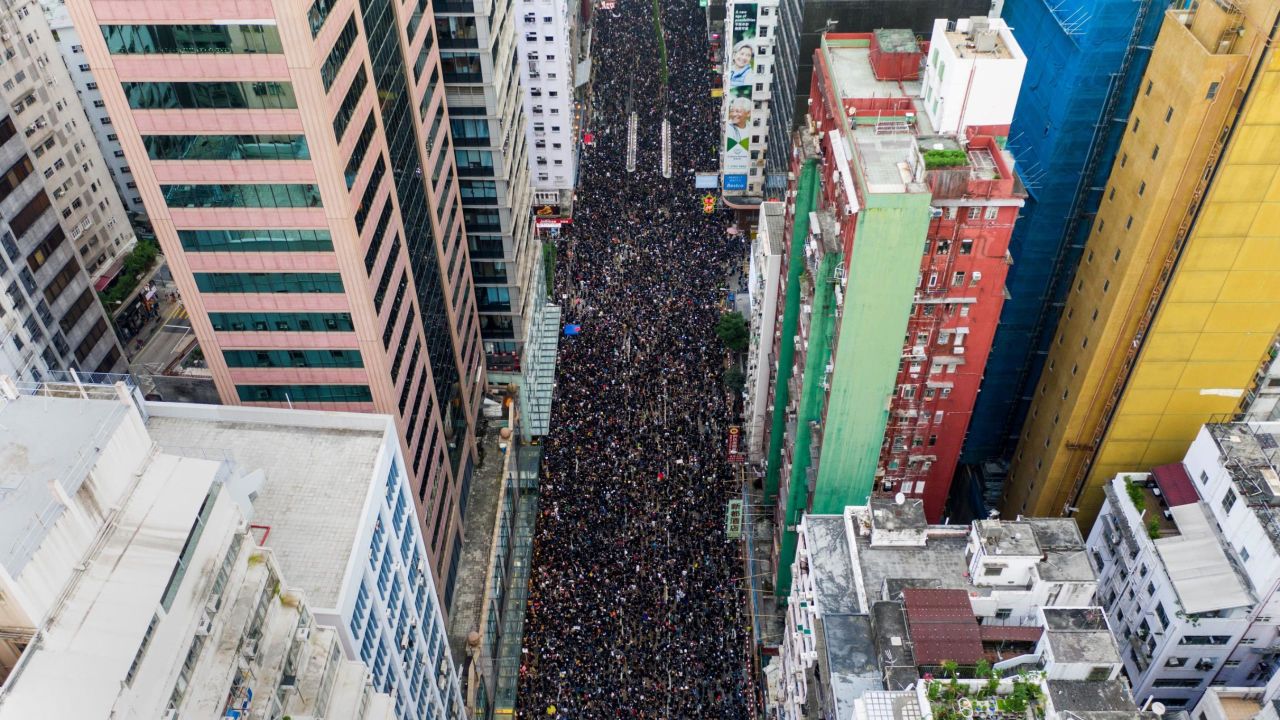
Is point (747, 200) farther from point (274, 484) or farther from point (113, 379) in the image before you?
point (274, 484)

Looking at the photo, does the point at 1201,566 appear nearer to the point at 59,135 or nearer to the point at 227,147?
the point at 227,147

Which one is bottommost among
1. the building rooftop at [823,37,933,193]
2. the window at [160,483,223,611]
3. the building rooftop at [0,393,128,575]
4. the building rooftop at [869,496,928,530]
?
the window at [160,483,223,611]

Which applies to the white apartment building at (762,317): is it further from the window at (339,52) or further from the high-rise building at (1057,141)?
the window at (339,52)

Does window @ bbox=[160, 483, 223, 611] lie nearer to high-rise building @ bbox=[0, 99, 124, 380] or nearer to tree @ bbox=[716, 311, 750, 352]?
high-rise building @ bbox=[0, 99, 124, 380]

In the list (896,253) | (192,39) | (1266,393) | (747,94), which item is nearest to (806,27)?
(747,94)

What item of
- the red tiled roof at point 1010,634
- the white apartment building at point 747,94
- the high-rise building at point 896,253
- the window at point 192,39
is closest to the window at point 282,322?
the window at point 192,39

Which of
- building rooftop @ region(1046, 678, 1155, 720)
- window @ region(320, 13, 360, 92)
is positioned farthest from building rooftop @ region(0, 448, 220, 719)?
building rooftop @ region(1046, 678, 1155, 720)
